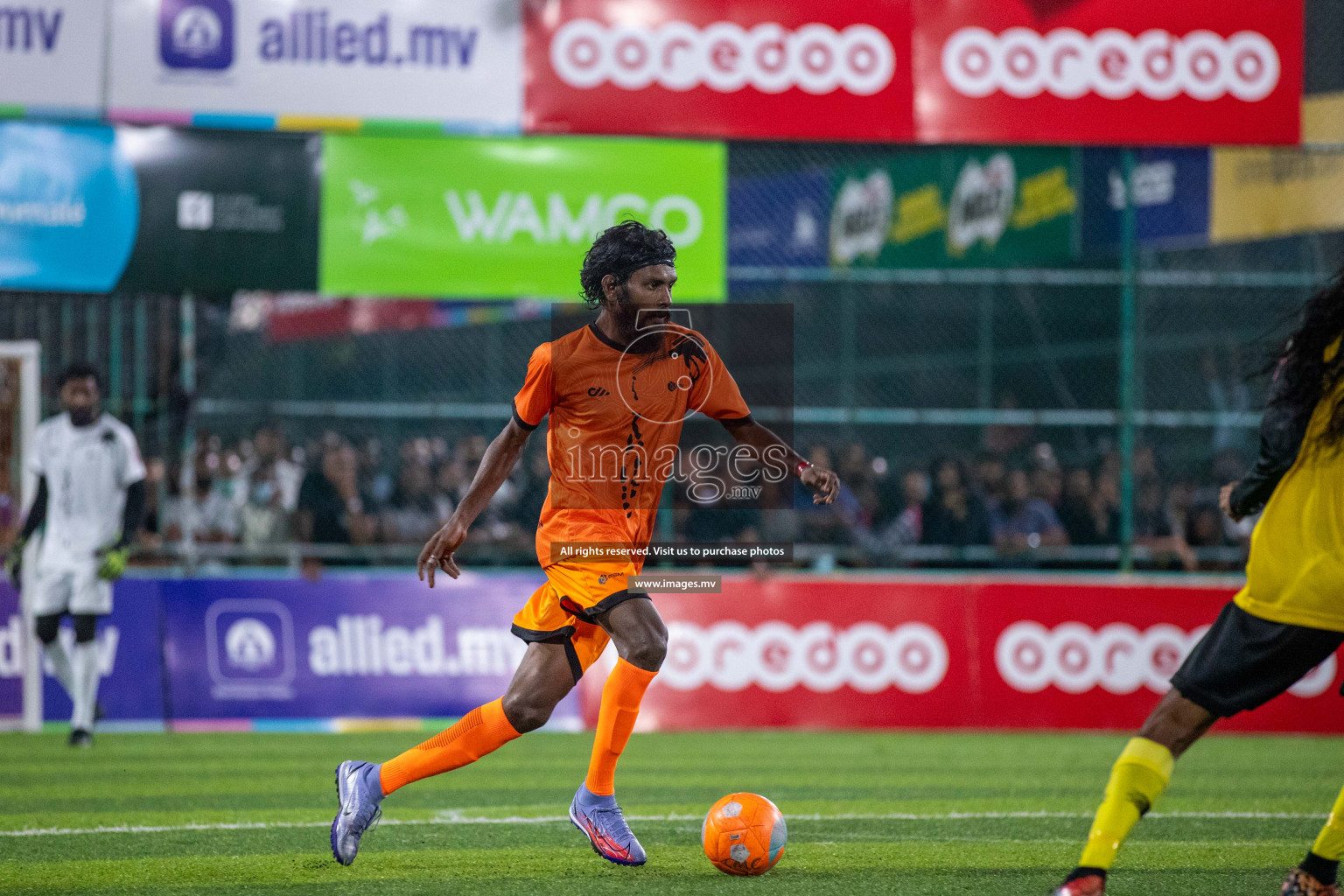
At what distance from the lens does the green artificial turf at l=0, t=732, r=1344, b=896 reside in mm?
5605

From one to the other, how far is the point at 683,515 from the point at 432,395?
31.3ft

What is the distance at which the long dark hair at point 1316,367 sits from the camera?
4387mm

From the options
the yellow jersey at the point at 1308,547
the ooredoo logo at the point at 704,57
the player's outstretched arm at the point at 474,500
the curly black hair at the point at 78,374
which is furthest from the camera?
the ooredoo logo at the point at 704,57

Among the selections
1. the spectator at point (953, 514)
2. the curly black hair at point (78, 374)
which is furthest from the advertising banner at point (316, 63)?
the spectator at point (953, 514)

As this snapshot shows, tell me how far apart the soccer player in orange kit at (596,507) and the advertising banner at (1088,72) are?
7.83 m

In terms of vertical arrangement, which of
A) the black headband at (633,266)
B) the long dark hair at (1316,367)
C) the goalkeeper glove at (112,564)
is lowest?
the goalkeeper glove at (112,564)

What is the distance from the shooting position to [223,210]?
12.6m

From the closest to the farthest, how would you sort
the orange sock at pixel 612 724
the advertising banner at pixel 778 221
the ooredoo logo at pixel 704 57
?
1. the orange sock at pixel 612 724
2. the ooredoo logo at pixel 704 57
3. the advertising banner at pixel 778 221

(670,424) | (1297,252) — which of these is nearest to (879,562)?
(670,424)

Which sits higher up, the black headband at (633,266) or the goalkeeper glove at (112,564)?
the black headband at (633,266)

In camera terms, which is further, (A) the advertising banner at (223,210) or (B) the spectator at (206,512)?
(B) the spectator at (206,512)

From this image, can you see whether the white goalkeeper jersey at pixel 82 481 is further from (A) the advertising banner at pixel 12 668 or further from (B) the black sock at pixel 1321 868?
(B) the black sock at pixel 1321 868

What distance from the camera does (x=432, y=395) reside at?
2214 cm

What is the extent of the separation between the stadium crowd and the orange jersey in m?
7.05
